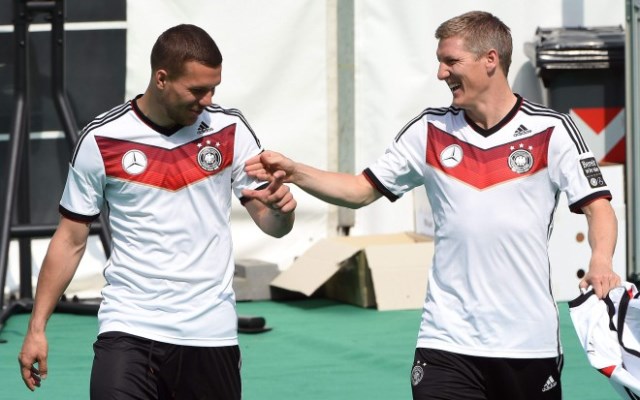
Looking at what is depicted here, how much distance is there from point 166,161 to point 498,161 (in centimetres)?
114

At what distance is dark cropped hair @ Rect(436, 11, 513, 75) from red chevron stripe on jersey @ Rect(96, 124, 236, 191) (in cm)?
88

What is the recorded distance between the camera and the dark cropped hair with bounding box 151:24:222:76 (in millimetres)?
4531

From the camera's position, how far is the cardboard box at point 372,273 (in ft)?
31.9

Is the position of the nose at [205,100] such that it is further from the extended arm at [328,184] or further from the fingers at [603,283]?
the fingers at [603,283]

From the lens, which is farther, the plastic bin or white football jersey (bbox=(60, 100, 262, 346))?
the plastic bin

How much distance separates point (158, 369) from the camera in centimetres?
453

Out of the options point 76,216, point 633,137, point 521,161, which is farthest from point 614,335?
point 633,137

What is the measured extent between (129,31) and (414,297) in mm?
2979

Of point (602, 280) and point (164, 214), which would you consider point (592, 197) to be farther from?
point (164, 214)

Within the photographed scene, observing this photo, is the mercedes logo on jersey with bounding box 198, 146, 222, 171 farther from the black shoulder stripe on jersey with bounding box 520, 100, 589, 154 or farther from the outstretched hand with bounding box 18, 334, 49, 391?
the black shoulder stripe on jersey with bounding box 520, 100, 589, 154

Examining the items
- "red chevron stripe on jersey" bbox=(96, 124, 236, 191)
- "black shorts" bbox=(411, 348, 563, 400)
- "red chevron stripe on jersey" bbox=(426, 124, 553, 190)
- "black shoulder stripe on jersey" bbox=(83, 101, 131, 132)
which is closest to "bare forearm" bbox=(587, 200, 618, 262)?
"red chevron stripe on jersey" bbox=(426, 124, 553, 190)

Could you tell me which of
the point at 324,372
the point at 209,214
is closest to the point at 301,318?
the point at 324,372

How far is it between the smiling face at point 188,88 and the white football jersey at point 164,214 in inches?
5.2

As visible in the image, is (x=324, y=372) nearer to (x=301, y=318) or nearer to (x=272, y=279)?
(x=301, y=318)
